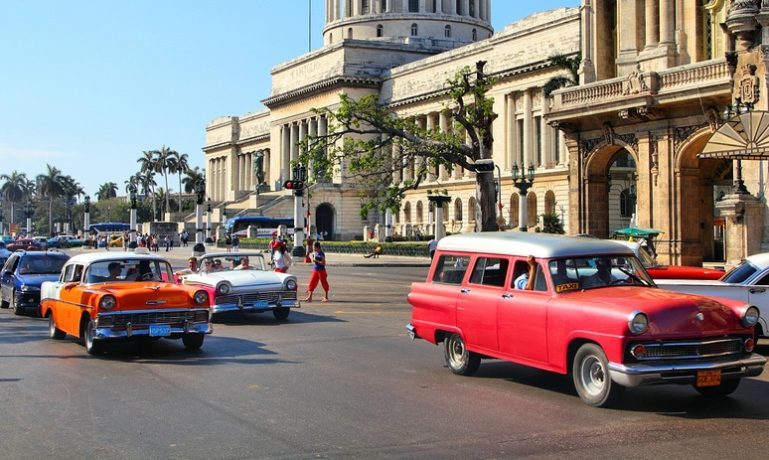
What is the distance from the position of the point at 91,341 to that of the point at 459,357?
19.0 feet

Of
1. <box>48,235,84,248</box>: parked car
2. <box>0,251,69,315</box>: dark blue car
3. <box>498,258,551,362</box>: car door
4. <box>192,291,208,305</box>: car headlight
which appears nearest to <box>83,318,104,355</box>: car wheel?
<box>192,291,208,305</box>: car headlight

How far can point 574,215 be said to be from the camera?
3838 cm

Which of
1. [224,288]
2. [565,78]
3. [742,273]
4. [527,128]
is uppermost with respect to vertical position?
[565,78]

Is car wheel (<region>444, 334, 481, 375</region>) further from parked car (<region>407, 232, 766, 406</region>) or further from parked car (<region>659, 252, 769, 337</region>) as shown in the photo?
parked car (<region>659, 252, 769, 337</region>)

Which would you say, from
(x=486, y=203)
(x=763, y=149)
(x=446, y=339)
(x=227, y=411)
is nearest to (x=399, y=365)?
(x=446, y=339)

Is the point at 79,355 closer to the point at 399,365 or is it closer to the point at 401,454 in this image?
the point at 399,365

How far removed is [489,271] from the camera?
1197cm

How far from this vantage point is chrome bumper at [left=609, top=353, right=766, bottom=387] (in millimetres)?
9508

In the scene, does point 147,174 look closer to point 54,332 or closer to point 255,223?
point 255,223

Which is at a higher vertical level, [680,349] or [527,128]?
[527,128]

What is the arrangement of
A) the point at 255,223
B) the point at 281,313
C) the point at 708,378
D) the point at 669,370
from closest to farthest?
the point at 669,370 → the point at 708,378 → the point at 281,313 → the point at 255,223

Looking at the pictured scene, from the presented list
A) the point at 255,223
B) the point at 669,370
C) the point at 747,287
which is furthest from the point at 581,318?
the point at 255,223

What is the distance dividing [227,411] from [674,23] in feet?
105

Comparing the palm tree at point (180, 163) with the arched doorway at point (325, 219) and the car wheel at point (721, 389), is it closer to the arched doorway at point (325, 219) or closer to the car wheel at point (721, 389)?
the arched doorway at point (325, 219)
